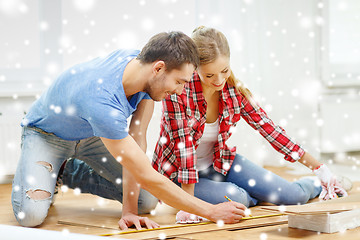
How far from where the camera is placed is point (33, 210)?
1.55m

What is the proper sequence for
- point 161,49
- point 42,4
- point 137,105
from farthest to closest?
point 42,4, point 137,105, point 161,49

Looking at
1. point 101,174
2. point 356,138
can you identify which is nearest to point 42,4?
point 101,174

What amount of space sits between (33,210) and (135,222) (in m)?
0.35

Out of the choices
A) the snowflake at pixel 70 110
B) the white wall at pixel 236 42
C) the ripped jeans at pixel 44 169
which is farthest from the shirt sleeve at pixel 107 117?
the white wall at pixel 236 42

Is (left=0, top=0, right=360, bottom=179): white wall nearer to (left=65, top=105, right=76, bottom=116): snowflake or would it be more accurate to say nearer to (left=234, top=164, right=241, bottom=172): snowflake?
(left=234, top=164, right=241, bottom=172): snowflake

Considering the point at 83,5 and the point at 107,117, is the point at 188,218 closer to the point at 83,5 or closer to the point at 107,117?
the point at 107,117

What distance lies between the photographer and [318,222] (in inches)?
55.8

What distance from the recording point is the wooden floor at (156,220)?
1379 mm

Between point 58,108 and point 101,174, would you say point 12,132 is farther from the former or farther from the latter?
point 58,108

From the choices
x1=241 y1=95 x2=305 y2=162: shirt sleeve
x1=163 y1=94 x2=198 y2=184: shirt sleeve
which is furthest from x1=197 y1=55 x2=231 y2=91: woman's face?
x1=241 y1=95 x2=305 y2=162: shirt sleeve

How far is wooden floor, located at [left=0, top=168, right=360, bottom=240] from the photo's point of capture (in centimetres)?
138

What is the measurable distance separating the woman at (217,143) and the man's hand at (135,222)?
124 mm

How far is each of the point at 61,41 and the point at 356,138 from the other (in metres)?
2.00

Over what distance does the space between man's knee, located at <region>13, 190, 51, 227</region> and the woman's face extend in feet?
2.20
